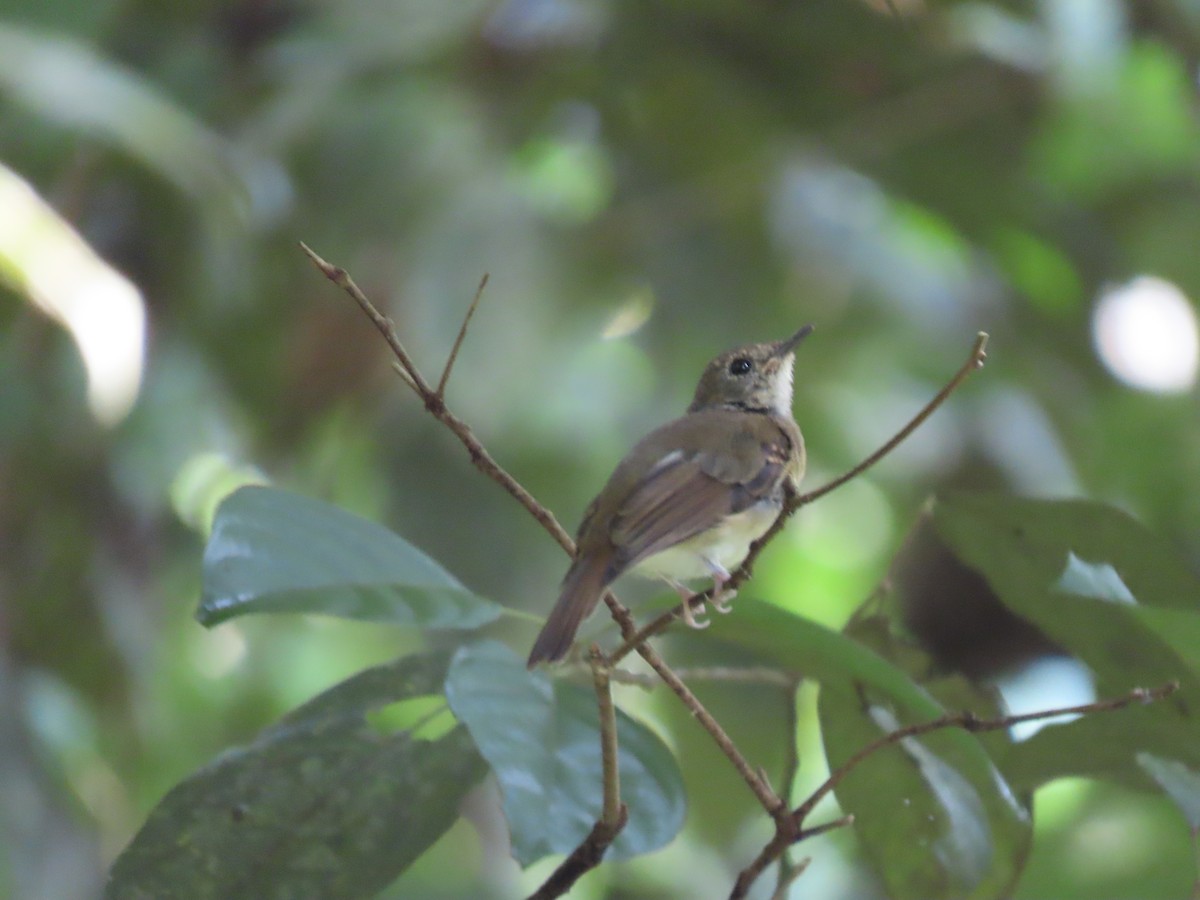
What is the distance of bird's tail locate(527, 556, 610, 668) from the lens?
8.18ft

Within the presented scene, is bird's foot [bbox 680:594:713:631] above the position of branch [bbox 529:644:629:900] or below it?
above

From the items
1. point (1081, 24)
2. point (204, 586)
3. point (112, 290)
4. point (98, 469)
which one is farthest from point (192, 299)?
point (204, 586)

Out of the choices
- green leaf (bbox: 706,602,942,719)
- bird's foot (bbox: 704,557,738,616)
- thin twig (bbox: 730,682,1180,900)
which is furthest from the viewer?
bird's foot (bbox: 704,557,738,616)

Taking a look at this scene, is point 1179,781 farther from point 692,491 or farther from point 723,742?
point 692,491

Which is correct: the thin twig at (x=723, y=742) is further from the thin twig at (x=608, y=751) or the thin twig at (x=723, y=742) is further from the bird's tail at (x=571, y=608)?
the bird's tail at (x=571, y=608)

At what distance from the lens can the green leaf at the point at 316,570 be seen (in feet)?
6.72

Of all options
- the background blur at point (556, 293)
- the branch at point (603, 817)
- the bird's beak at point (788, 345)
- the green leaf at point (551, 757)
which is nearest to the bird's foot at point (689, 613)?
the green leaf at point (551, 757)

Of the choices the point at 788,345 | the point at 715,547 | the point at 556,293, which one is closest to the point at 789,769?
the point at 715,547

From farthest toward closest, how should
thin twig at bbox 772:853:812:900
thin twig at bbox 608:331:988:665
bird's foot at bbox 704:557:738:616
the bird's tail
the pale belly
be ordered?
the pale belly → the bird's tail → bird's foot at bbox 704:557:738:616 → thin twig at bbox 772:853:812:900 → thin twig at bbox 608:331:988:665

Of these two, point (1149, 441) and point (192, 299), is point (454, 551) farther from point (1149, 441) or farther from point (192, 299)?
point (1149, 441)

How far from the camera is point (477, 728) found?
2113 mm

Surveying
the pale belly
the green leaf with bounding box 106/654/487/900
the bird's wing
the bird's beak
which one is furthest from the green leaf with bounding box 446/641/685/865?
the bird's beak

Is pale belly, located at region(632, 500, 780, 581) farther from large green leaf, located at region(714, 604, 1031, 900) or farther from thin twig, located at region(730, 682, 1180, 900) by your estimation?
thin twig, located at region(730, 682, 1180, 900)

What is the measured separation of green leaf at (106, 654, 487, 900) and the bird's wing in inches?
28.0
